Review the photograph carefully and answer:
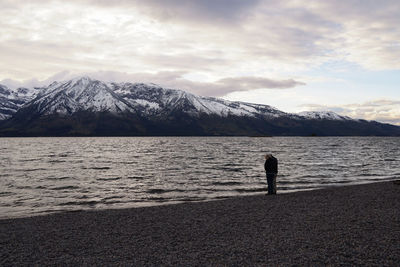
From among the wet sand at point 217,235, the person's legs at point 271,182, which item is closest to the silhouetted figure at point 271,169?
the person's legs at point 271,182

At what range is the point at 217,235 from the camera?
48.8ft

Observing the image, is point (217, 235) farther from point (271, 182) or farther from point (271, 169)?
point (271, 182)

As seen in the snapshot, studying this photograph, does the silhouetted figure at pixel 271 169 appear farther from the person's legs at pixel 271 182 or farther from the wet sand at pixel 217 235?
the wet sand at pixel 217 235

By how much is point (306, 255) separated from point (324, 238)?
2613 mm

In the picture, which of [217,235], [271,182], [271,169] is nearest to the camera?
[217,235]

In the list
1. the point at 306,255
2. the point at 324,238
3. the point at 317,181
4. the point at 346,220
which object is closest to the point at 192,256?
the point at 306,255

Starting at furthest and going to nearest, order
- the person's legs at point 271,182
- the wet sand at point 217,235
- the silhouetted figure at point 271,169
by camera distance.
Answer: the person's legs at point 271,182, the silhouetted figure at point 271,169, the wet sand at point 217,235

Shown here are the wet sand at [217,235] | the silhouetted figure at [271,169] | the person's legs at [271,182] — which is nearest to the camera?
the wet sand at [217,235]

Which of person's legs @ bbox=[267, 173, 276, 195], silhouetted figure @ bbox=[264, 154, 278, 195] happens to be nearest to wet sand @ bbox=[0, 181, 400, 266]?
silhouetted figure @ bbox=[264, 154, 278, 195]

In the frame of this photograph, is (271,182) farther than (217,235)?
Yes

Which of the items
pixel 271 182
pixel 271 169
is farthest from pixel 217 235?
pixel 271 182

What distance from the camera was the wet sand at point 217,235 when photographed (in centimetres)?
1178

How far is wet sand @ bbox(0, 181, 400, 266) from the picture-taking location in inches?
464

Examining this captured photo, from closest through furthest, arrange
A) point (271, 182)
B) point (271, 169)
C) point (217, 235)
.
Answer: point (217, 235), point (271, 169), point (271, 182)
